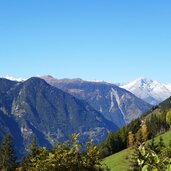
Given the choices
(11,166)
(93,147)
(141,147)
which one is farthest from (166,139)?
(141,147)

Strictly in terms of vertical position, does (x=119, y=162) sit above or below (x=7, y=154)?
below

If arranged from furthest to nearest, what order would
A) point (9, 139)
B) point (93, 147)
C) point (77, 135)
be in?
1. point (9, 139)
2. point (93, 147)
3. point (77, 135)

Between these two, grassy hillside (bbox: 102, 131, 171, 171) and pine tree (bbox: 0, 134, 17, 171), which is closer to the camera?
pine tree (bbox: 0, 134, 17, 171)

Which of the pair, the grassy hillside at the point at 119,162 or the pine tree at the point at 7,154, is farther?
the grassy hillside at the point at 119,162

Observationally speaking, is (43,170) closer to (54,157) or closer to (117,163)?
(54,157)

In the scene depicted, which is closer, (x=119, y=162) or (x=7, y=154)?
(x=7, y=154)

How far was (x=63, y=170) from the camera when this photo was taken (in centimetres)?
Answer: 3409

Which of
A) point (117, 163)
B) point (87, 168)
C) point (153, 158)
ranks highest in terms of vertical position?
point (153, 158)

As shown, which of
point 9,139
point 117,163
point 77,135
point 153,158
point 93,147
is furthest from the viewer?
point 117,163

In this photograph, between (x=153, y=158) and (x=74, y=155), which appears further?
Result: (x=74, y=155)

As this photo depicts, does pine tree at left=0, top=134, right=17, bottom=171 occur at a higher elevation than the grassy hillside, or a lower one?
higher

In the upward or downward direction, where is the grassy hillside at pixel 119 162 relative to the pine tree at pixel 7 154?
downward

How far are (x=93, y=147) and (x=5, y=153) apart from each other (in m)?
97.5

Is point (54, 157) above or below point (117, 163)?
above
